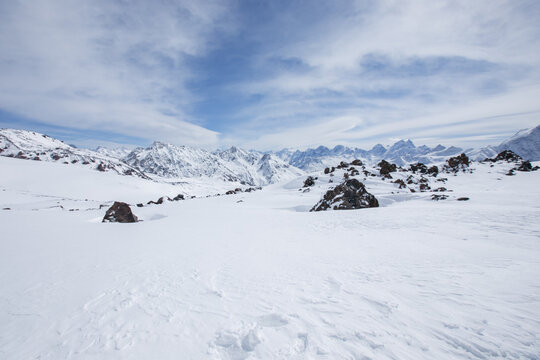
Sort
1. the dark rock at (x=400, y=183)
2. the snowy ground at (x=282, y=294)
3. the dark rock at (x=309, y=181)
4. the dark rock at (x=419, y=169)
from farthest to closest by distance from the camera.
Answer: the dark rock at (x=419, y=169)
the dark rock at (x=309, y=181)
the dark rock at (x=400, y=183)
the snowy ground at (x=282, y=294)

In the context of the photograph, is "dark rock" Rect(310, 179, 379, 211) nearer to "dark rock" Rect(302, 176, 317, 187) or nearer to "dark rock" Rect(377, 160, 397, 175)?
"dark rock" Rect(302, 176, 317, 187)

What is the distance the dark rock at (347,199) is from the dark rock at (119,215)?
16324 mm

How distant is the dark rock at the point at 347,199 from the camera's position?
778 inches

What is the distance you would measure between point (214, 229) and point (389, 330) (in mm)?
10518

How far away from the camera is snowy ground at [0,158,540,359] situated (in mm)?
3195

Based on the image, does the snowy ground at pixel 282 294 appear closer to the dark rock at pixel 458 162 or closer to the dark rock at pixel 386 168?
the dark rock at pixel 386 168

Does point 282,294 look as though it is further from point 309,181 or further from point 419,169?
point 419,169

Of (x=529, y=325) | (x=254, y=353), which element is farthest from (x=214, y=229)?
(x=529, y=325)

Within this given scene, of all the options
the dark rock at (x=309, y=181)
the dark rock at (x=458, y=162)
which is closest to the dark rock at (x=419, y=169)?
the dark rock at (x=458, y=162)

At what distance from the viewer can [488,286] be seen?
172 inches

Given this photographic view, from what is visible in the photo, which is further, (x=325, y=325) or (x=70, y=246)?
(x=70, y=246)

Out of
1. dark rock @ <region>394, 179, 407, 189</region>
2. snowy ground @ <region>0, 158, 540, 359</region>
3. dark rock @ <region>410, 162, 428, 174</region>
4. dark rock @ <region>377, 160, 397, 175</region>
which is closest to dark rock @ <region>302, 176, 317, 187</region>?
dark rock @ <region>377, 160, 397, 175</region>

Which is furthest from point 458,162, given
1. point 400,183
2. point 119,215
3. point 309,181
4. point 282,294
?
point 119,215

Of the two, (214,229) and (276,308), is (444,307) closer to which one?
(276,308)
